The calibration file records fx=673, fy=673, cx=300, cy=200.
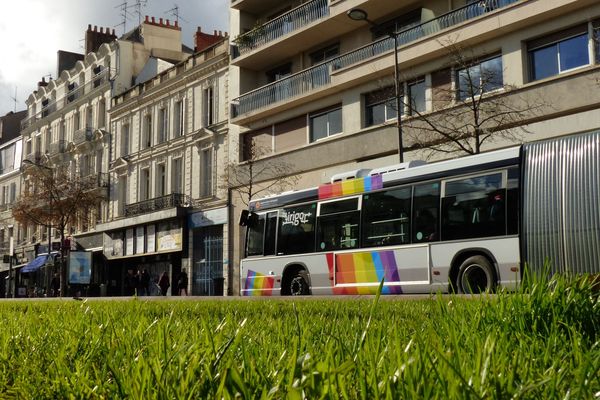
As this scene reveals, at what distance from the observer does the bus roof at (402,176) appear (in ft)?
47.0

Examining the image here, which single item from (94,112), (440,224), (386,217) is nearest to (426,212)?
(440,224)

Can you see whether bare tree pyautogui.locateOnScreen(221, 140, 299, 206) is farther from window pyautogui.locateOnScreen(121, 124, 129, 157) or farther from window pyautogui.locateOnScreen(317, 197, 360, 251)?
window pyautogui.locateOnScreen(121, 124, 129, 157)

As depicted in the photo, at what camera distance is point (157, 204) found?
127 feet

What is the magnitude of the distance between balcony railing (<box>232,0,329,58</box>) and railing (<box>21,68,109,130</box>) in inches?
717

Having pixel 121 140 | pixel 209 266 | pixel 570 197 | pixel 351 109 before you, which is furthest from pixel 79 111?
pixel 570 197

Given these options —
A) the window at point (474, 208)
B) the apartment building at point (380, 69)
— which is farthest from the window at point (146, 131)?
the window at point (474, 208)

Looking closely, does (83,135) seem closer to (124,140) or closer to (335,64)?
(124,140)

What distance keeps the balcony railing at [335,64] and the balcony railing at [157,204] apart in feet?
20.7

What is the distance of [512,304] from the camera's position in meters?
3.17

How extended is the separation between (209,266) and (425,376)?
1311 inches

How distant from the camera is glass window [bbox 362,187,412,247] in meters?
15.9

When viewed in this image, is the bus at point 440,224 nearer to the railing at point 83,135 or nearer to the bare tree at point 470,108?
the bare tree at point 470,108

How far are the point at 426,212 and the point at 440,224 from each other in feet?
1.61

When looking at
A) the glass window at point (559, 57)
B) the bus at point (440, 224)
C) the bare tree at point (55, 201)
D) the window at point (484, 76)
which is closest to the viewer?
the bus at point (440, 224)
